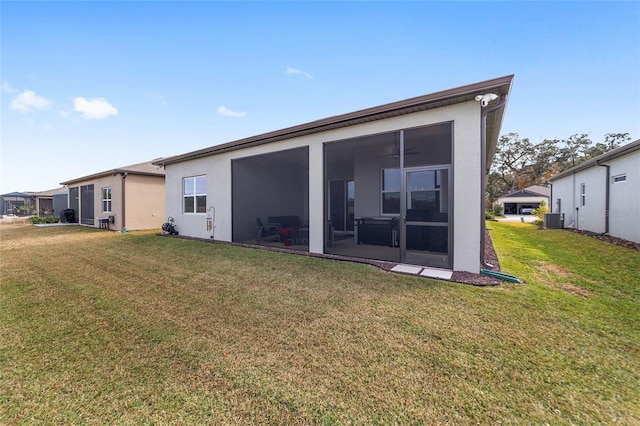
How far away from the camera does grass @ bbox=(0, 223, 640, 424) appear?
1766 millimetres

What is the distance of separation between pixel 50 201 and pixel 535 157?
62.0 m

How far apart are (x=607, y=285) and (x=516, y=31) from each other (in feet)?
28.8

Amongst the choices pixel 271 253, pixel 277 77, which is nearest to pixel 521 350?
pixel 271 253

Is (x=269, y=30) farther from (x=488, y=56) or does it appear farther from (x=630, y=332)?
(x=630, y=332)

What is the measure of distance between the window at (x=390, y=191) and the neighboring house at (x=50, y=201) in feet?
86.7

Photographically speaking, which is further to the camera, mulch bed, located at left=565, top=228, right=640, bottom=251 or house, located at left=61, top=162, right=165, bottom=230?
house, located at left=61, top=162, right=165, bottom=230

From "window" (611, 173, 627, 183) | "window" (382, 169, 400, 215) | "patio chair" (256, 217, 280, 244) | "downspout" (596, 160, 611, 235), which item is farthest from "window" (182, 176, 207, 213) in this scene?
"downspout" (596, 160, 611, 235)

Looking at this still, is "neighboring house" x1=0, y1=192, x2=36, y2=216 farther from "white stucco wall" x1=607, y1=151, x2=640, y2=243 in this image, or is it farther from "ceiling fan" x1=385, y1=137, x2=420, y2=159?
"white stucco wall" x1=607, y1=151, x2=640, y2=243

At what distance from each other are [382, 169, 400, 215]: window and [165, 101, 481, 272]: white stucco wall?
0.26m

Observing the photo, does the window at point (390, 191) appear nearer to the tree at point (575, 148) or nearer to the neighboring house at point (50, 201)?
the neighboring house at point (50, 201)

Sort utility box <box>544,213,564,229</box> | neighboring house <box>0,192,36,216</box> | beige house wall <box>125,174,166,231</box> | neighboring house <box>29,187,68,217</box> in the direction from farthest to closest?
1. neighboring house <box>0,192,36,216</box>
2. neighboring house <box>29,187,68,217</box>
3. utility box <box>544,213,564,229</box>
4. beige house wall <box>125,174,166,231</box>

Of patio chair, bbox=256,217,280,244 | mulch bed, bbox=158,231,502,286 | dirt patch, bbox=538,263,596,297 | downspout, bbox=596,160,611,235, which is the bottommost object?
dirt patch, bbox=538,263,596,297

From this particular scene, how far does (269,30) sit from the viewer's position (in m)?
9.45

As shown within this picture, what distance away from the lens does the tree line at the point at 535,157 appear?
3428cm
